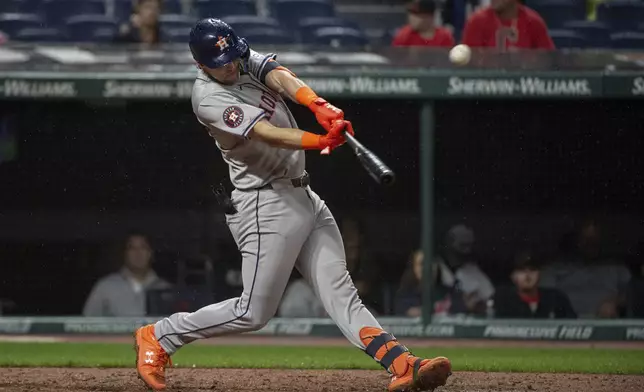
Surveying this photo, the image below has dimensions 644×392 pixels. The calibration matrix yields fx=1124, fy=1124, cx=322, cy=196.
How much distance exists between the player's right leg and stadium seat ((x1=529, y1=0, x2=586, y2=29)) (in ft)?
18.5

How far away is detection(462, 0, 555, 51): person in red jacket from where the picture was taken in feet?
25.7

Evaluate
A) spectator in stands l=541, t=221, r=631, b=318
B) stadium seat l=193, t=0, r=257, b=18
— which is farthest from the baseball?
stadium seat l=193, t=0, r=257, b=18

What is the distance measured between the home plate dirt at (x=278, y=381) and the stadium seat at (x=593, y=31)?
431 centimetres

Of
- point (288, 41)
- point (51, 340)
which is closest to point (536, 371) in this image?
point (51, 340)

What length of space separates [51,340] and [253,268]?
11.2 feet

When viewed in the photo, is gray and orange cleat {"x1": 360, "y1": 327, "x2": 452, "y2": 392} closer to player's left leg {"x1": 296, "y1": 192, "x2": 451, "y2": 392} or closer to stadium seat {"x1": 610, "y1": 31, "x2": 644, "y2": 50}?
player's left leg {"x1": 296, "y1": 192, "x2": 451, "y2": 392}

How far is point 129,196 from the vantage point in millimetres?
7703

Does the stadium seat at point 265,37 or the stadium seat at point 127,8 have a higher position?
the stadium seat at point 127,8

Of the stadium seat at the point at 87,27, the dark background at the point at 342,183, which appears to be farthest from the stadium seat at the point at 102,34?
Answer: the dark background at the point at 342,183

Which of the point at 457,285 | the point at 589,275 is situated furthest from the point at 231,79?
the point at 589,275

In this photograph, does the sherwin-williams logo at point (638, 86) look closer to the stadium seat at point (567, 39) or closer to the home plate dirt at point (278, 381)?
the stadium seat at point (567, 39)

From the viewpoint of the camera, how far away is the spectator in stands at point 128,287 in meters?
7.65

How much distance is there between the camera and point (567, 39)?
916cm

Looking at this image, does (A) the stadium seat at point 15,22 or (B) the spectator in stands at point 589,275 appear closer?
(B) the spectator in stands at point 589,275
